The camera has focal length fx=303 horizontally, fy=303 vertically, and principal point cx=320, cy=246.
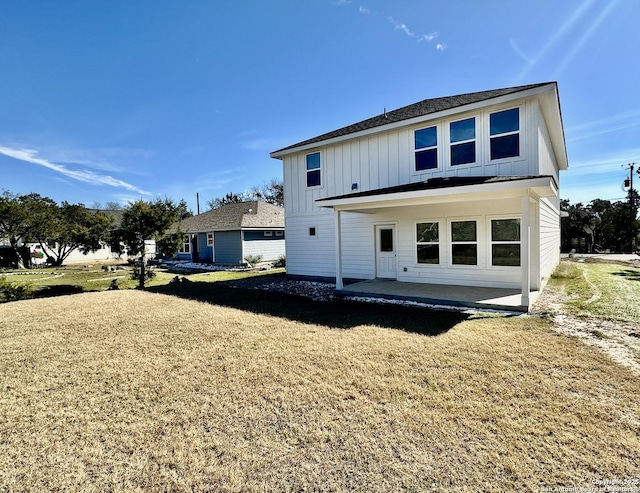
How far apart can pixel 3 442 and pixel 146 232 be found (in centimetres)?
1063

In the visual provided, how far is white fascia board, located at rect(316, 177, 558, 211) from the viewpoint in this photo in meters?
6.56

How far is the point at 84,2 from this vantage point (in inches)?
347

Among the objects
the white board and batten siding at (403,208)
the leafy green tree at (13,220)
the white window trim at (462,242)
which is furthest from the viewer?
the leafy green tree at (13,220)

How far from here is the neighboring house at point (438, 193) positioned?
822 cm

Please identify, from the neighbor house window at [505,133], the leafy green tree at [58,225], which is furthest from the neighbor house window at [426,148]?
the leafy green tree at [58,225]

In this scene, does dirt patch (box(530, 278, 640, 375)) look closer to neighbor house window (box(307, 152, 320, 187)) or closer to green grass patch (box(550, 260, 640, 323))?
green grass patch (box(550, 260, 640, 323))

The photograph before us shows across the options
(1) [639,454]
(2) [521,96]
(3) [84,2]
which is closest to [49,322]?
(3) [84,2]

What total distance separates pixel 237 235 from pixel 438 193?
15.3 meters

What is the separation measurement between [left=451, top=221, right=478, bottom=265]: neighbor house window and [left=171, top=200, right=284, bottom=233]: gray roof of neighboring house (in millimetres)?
13674

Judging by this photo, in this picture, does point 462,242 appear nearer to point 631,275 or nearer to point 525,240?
point 525,240

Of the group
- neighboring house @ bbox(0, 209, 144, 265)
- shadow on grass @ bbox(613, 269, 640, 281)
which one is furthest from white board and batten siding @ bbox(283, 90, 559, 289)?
neighboring house @ bbox(0, 209, 144, 265)

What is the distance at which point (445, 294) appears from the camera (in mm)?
8547

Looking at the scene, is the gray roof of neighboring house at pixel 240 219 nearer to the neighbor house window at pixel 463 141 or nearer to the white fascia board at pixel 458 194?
the white fascia board at pixel 458 194

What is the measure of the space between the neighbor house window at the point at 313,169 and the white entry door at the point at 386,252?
345cm
